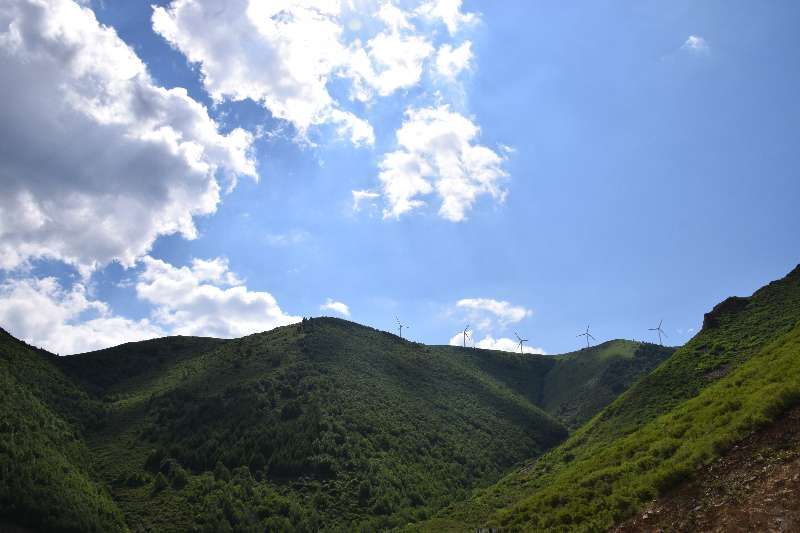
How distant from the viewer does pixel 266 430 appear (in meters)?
63.4

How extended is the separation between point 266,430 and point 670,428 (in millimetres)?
47517

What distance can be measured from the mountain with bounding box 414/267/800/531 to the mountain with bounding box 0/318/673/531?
40.3 ft

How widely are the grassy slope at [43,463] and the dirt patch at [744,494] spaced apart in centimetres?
3858

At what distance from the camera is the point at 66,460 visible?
4844 centimetres

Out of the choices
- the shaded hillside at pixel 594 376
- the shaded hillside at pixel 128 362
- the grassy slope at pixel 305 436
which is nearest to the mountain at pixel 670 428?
the grassy slope at pixel 305 436

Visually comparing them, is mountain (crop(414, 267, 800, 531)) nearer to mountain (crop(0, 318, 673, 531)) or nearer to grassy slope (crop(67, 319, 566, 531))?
grassy slope (crop(67, 319, 566, 531))

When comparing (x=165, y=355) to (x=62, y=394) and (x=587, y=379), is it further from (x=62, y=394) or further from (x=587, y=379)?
(x=587, y=379)

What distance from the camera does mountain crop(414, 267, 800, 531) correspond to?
74.5 feet

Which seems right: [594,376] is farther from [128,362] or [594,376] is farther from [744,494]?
[744,494]

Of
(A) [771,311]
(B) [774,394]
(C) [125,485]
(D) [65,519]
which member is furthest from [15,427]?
(A) [771,311]

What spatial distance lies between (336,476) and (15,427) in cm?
3055

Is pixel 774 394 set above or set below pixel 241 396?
below

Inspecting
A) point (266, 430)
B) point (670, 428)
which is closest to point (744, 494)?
point (670, 428)

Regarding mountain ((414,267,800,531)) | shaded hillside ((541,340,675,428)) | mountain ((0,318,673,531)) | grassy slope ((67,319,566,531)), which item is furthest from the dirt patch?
shaded hillside ((541,340,675,428))
